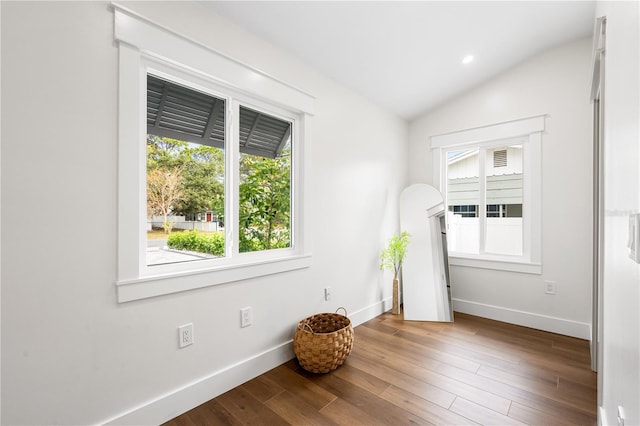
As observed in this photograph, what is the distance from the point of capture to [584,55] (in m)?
2.69

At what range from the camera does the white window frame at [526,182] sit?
9.60 ft

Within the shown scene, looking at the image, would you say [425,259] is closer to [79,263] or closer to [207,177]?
[207,177]

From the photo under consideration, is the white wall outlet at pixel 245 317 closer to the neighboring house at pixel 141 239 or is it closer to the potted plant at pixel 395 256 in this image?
the neighboring house at pixel 141 239

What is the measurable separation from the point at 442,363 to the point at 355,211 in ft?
4.95

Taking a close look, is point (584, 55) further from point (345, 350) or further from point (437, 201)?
point (345, 350)

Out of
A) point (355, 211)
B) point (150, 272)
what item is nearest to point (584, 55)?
point (355, 211)

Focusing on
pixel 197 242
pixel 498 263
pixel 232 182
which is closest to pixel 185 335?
pixel 197 242

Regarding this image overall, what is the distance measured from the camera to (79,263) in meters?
1.35

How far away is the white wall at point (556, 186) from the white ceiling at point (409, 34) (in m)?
0.19

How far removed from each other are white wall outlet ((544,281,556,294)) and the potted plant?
1360 millimetres

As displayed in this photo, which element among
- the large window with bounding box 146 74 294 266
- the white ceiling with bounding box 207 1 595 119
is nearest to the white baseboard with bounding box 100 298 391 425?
the large window with bounding box 146 74 294 266

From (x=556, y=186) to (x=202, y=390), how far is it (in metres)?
3.44

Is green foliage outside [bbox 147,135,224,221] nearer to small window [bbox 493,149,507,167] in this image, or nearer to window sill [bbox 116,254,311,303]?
window sill [bbox 116,254,311,303]

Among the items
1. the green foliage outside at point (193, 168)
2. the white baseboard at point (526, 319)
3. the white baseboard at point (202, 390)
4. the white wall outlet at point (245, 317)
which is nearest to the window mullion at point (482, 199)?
the white baseboard at point (526, 319)
